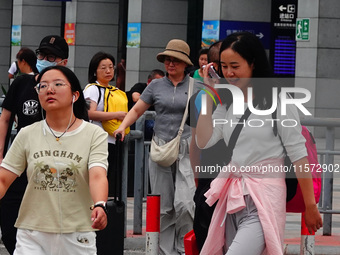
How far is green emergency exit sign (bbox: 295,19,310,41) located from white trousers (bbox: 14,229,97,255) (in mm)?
18303

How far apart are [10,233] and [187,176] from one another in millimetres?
2143

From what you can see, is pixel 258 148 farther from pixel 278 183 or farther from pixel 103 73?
pixel 103 73

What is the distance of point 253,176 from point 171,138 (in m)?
3.21

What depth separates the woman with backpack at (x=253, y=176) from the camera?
17.2 ft

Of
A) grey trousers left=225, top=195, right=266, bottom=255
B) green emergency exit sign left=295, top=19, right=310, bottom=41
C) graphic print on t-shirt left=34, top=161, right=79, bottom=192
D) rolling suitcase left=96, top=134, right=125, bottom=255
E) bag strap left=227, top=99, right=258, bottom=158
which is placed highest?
green emergency exit sign left=295, top=19, right=310, bottom=41

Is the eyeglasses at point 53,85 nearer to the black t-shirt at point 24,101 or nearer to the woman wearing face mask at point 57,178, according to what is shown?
the woman wearing face mask at point 57,178

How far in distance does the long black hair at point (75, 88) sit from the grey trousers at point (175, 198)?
9.58ft

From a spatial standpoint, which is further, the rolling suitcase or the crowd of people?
the rolling suitcase

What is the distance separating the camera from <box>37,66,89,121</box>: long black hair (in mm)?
5484

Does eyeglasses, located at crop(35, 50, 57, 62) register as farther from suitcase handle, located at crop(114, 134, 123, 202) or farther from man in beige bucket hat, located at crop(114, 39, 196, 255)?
man in beige bucket hat, located at crop(114, 39, 196, 255)

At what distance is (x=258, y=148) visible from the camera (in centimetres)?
532

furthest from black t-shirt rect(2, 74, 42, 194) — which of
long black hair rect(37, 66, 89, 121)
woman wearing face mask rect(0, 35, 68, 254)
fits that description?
long black hair rect(37, 66, 89, 121)

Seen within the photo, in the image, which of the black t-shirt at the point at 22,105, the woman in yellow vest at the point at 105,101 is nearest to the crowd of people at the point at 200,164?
the black t-shirt at the point at 22,105

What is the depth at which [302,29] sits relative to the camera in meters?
23.2
